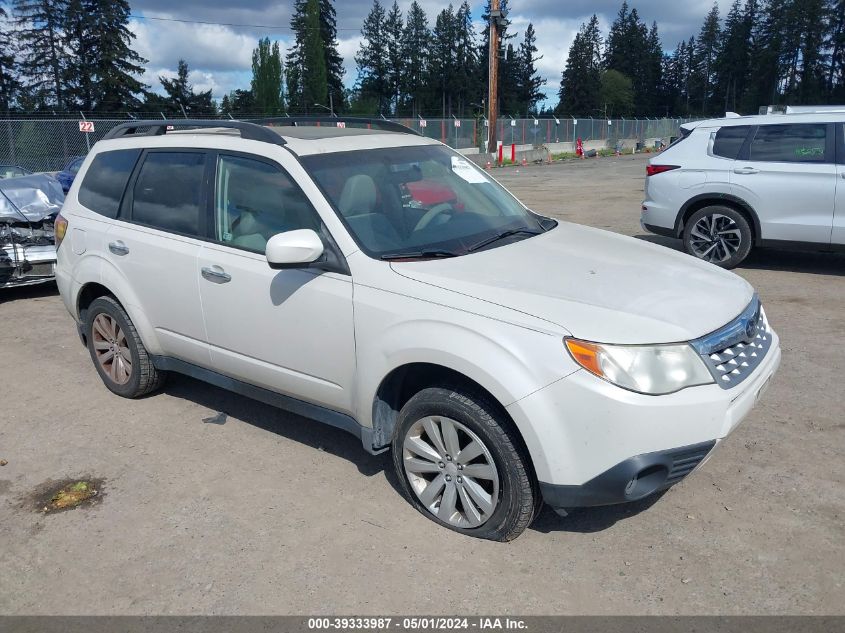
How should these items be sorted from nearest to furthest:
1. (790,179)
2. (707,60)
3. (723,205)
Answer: (790,179), (723,205), (707,60)

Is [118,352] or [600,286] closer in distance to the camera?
[600,286]

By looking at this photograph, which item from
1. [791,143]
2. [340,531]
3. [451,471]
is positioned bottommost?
[340,531]

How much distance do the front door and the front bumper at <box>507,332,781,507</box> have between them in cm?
110

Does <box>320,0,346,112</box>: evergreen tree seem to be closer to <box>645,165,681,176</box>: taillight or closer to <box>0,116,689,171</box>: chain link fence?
<box>0,116,689,171</box>: chain link fence

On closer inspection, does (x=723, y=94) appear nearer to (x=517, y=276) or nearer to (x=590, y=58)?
(x=590, y=58)

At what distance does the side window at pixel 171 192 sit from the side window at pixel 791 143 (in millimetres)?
6425

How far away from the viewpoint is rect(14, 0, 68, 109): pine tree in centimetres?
5866

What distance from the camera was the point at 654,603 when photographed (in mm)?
2967

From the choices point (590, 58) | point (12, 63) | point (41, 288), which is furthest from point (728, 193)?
point (590, 58)

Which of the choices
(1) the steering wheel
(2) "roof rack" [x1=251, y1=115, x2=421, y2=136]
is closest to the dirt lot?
(1) the steering wheel

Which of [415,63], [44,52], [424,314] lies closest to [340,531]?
[424,314]

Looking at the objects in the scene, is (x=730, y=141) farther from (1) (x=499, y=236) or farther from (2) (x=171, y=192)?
(2) (x=171, y=192)

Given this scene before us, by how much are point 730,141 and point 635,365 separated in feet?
21.5

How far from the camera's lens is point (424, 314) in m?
3.33
